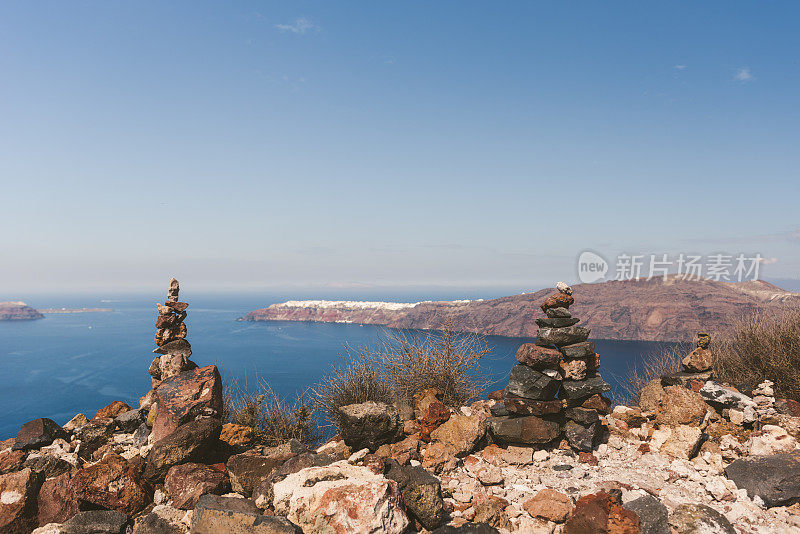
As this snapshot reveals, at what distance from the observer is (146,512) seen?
5.52 m

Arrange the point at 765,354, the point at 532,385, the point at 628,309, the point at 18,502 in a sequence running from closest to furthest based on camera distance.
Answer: the point at 18,502, the point at 532,385, the point at 765,354, the point at 628,309

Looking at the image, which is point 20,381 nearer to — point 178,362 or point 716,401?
point 178,362

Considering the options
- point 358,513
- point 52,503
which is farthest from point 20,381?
point 358,513

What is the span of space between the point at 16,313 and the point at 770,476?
185 metres

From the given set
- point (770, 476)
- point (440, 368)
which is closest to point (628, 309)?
point (440, 368)

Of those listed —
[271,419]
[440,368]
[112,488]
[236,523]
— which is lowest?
[271,419]

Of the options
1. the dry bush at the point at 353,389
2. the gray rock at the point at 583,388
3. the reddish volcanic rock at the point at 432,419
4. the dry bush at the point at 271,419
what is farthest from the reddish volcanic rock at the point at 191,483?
the gray rock at the point at 583,388

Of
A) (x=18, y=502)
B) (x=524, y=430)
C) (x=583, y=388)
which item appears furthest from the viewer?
(x=583, y=388)

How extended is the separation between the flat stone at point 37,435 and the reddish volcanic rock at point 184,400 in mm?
2191

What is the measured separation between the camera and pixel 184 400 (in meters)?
6.98

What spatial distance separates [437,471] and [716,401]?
5.74 meters

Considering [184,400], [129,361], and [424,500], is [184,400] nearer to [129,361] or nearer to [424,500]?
[424,500]

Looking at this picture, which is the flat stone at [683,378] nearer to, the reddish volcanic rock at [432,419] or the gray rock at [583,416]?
the gray rock at [583,416]

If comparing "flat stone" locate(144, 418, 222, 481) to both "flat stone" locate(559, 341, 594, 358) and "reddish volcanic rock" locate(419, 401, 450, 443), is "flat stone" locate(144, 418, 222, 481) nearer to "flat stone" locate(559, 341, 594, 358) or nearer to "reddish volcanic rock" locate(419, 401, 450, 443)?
"reddish volcanic rock" locate(419, 401, 450, 443)
